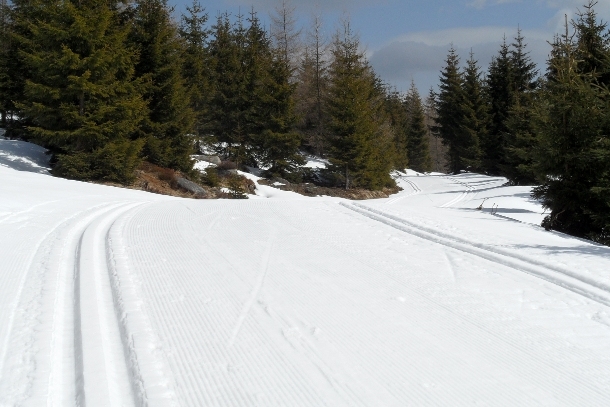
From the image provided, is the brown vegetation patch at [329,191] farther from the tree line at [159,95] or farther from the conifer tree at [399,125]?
the conifer tree at [399,125]

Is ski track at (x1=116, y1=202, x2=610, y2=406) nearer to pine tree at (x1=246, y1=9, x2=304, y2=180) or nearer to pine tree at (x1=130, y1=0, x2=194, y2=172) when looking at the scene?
pine tree at (x1=130, y1=0, x2=194, y2=172)

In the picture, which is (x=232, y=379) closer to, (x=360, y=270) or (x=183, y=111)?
(x=360, y=270)

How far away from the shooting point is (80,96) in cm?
1948

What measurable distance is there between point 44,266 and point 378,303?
12.5ft

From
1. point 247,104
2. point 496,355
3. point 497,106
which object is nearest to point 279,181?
point 247,104

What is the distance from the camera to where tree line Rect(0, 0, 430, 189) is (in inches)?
761

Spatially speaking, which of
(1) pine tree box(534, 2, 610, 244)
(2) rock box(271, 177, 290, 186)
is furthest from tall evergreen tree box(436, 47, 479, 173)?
(1) pine tree box(534, 2, 610, 244)

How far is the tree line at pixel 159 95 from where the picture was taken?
19.3 meters

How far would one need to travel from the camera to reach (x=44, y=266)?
235 inches

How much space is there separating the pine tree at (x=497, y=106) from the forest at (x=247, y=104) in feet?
0.44

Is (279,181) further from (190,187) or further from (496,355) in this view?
(496,355)

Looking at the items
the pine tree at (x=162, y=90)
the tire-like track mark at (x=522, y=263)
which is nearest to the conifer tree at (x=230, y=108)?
the pine tree at (x=162, y=90)

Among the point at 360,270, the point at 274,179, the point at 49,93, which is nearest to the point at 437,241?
the point at 360,270

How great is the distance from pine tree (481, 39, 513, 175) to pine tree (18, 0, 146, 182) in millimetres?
32818
